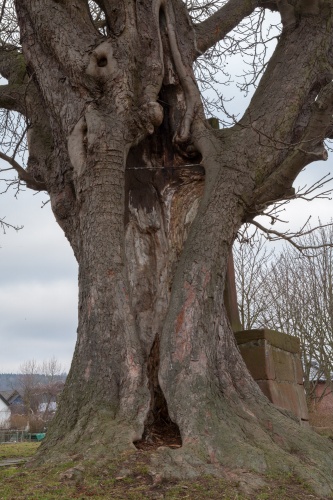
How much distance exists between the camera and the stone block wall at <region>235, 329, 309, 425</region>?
6.71 m

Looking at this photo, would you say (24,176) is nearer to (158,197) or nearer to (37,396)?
(158,197)

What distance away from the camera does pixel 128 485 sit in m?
3.28

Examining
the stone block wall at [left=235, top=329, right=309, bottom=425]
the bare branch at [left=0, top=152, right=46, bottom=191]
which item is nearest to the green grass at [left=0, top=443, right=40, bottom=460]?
the stone block wall at [left=235, top=329, right=309, bottom=425]

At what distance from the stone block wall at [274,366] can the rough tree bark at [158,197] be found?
1.87m

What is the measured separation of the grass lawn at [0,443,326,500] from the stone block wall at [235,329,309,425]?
309 cm

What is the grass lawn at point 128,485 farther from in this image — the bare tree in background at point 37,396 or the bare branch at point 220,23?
the bare tree in background at point 37,396

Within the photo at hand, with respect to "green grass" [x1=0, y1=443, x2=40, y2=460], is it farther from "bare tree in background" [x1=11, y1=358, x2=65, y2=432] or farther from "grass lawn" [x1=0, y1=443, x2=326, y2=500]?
"bare tree in background" [x1=11, y1=358, x2=65, y2=432]

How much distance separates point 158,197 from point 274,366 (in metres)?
2.73

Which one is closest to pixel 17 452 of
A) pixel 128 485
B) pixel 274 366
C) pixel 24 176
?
pixel 274 366

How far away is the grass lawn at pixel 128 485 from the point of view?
10.3ft

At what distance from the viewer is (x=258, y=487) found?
11.2ft

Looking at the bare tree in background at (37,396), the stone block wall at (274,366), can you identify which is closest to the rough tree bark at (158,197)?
the stone block wall at (274,366)

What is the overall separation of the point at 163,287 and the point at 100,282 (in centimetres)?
76

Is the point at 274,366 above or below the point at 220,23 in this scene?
below
